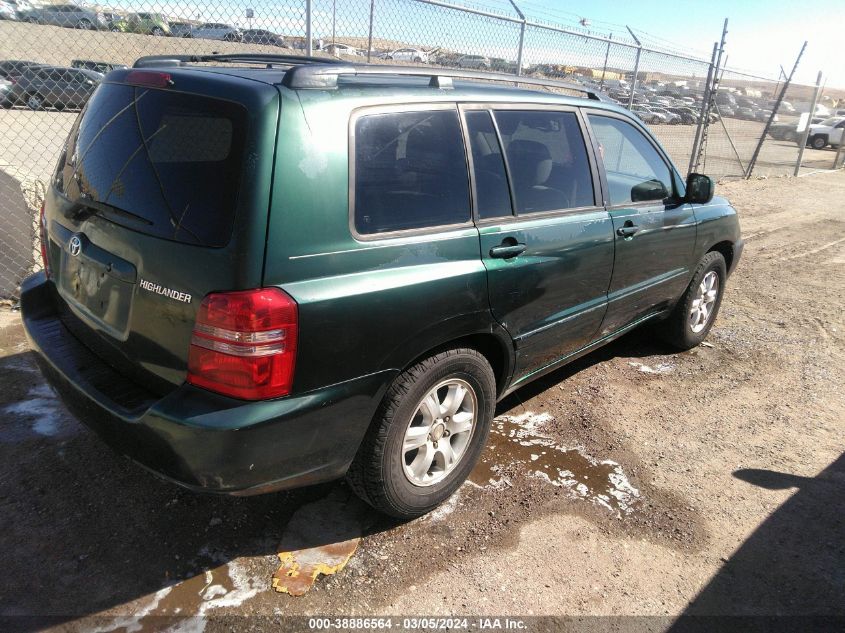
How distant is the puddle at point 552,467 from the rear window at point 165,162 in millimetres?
1872

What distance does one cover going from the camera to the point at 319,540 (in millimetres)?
2564

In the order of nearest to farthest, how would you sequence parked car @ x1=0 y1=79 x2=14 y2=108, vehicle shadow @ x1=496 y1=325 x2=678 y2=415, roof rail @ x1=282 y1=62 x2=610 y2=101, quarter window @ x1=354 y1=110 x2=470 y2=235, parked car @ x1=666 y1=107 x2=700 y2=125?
1. roof rail @ x1=282 y1=62 x2=610 y2=101
2. quarter window @ x1=354 y1=110 x2=470 y2=235
3. vehicle shadow @ x1=496 y1=325 x2=678 y2=415
4. parked car @ x1=0 y1=79 x2=14 y2=108
5. parked car @ x1=666 y1=107 x2=700 y2=125

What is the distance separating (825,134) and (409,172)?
3265 cm

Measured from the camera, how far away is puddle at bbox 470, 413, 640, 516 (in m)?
2.98

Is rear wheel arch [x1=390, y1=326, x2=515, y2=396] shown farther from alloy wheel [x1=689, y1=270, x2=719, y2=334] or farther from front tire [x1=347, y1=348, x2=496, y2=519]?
alloy wheel [x1=689, y1=270, x2=719, y2=334]

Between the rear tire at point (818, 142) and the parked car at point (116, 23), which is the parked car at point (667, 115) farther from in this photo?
the rear tire at point (818, 142)

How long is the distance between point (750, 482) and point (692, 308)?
174cm

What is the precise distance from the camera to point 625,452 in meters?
3.37

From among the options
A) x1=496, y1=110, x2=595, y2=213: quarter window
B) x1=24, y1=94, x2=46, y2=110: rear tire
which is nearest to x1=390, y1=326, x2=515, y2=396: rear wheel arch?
x1=496, y1=110, x2=595, y2=213: quarter window

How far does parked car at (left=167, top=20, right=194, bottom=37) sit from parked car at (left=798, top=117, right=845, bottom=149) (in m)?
30.3

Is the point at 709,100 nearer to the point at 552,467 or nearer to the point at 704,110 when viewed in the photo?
the point at 704,110

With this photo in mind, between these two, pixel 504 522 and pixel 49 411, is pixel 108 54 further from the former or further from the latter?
pixel 504 522

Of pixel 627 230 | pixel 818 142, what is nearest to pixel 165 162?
pixel 627 230

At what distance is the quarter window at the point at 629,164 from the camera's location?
3520 millimetres
